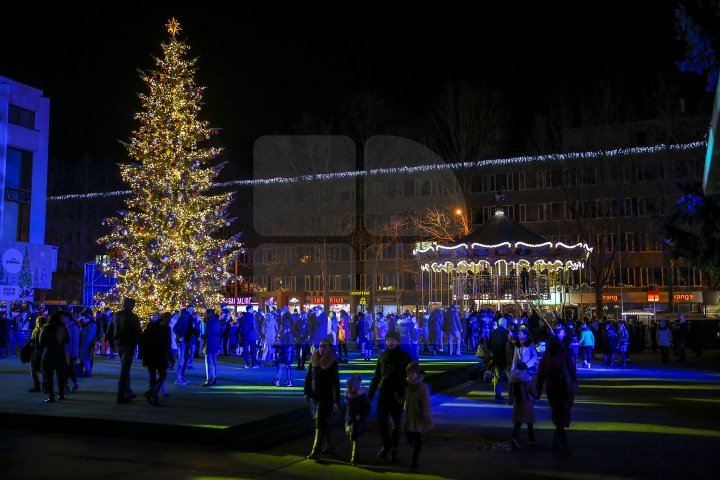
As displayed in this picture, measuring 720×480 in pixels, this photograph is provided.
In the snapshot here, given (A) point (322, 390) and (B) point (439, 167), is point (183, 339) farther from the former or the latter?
(B) point (439, 167)

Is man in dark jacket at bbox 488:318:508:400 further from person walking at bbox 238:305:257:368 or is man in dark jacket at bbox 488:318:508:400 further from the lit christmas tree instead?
the lit christmas tree

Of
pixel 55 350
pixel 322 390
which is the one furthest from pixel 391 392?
pixel 55 350

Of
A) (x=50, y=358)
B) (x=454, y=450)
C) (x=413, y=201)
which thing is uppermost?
(x=413, y=201)

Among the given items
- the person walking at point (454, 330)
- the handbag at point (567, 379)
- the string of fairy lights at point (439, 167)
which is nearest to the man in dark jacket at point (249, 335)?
the string of fairy lights at point (439, 167)

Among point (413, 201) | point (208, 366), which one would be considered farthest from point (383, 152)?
point (208, 366)

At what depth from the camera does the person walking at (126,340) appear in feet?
39.6

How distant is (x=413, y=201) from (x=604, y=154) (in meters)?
25.0

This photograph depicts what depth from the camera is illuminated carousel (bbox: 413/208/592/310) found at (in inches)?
1088

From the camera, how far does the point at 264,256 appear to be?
2697 inches

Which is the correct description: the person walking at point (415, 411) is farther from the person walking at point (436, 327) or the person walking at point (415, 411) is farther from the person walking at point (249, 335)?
the person walking at point (436, 327)

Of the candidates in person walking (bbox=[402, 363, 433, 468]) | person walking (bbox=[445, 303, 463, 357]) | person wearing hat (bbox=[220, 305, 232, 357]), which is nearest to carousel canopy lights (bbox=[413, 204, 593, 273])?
person walking (bbox=[445, 303, 463, 357])

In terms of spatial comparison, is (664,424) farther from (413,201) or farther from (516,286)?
(413,201)

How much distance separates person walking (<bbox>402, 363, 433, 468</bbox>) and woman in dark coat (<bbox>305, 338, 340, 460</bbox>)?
1.03 metres

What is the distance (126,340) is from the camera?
12.4 metres
